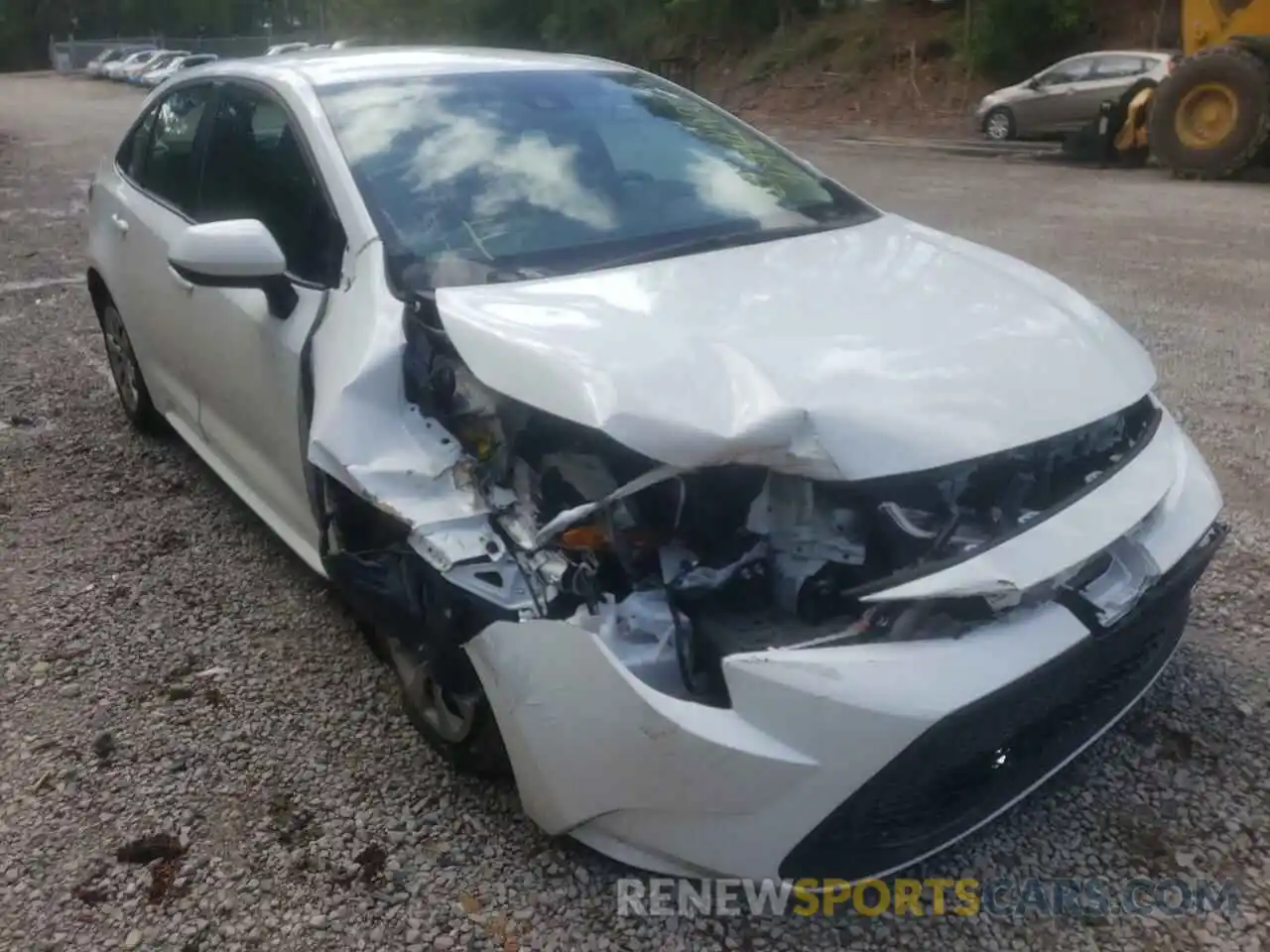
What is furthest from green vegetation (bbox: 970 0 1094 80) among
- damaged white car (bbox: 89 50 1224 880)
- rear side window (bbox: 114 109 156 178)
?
damaged white car (bbox: 89 50 1224 880)

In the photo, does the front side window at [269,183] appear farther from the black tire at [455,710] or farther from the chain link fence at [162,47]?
the chain link fence at [162,47]

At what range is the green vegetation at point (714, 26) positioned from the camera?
2147 centimetres

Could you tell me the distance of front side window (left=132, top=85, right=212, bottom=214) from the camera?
3900 millimetres

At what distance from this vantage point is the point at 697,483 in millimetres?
2229

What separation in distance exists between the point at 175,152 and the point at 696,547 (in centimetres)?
283

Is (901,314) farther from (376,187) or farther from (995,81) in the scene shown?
(995,81)

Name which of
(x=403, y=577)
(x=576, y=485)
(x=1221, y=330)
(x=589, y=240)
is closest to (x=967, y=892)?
(x=576, y=485)

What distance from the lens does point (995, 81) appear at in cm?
2191

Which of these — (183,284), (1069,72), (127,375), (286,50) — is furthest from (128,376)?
(1069,72)

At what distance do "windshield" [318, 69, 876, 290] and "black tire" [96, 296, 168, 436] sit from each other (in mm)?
1893

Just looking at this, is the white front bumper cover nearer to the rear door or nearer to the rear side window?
the rear side window

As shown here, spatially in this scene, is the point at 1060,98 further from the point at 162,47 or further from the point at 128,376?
the point at 162,47

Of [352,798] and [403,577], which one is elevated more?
[403,577]

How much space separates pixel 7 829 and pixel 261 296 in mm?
1459
